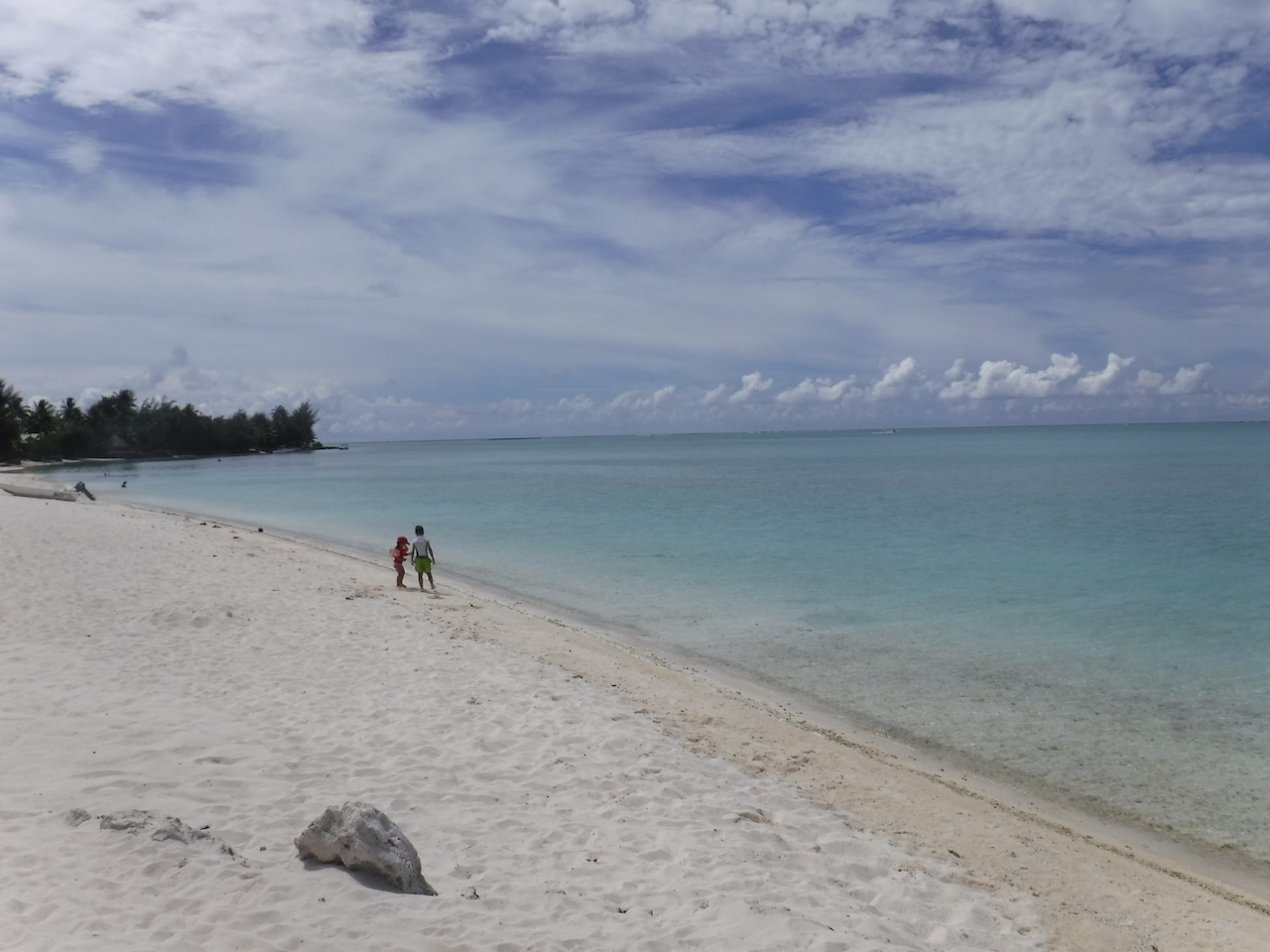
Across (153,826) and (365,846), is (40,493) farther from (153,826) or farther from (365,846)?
(365,846)

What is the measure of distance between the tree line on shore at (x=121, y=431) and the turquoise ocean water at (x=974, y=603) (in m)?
57.9

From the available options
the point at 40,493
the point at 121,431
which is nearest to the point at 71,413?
the point at 121,431

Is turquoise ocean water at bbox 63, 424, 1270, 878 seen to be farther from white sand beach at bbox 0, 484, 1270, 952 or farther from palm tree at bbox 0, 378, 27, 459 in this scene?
palm tree at bbox 0, 378, 27, 459

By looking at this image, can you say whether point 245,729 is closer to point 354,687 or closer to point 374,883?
point 354,687

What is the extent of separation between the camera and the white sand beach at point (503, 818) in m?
5.07

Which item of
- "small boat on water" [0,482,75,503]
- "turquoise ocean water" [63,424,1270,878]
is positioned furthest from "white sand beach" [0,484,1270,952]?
"small boat on water" [0,482,75,503]

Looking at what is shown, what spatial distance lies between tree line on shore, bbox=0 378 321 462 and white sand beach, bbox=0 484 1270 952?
288 feet

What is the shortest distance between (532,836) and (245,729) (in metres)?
3.34

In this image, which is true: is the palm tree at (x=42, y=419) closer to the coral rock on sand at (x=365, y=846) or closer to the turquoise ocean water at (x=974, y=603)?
the turquoise ocean water at (x=974, y=603)

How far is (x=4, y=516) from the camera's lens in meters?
23.1

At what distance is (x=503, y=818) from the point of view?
6.56 meters

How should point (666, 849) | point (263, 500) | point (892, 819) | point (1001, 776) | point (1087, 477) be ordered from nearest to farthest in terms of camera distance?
point (666, 849) → point (892, 819) → point (1001, 776) → point (263, 500) → point (1087, 477)

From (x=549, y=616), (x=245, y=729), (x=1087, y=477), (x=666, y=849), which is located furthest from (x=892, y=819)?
(x=1087, y=477)

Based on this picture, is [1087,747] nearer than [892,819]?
No
